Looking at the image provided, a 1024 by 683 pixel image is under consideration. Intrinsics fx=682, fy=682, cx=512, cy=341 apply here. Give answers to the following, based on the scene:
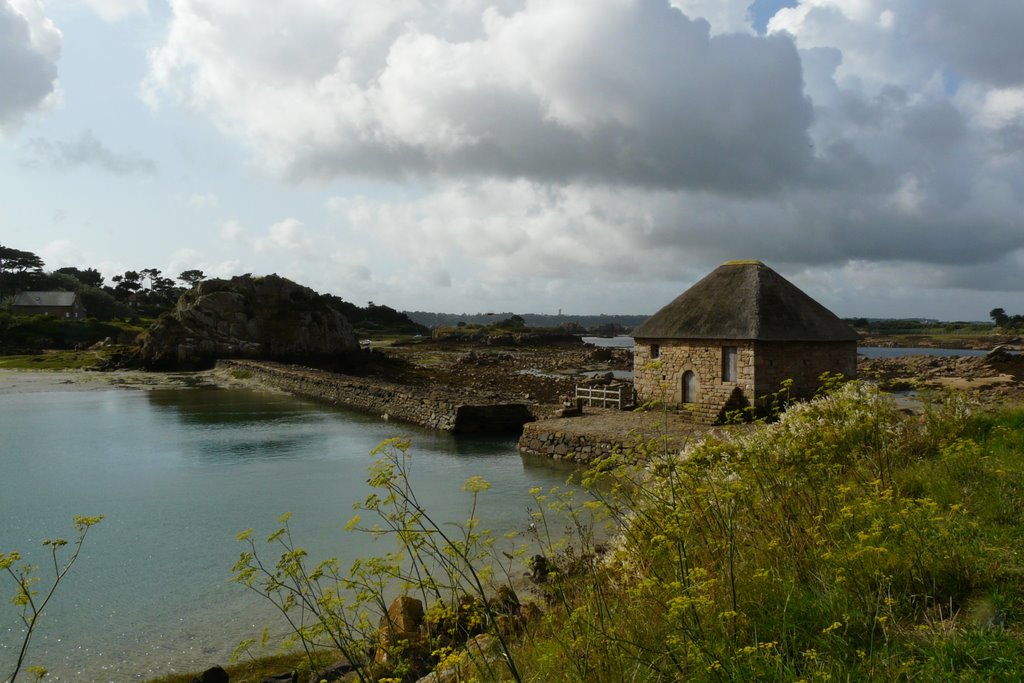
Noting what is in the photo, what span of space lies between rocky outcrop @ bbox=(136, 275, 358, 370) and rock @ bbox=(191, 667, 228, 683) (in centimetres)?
4292

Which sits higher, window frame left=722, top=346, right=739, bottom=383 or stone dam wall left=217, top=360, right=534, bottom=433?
window frame left=722, top=346, right=739, bottom=383

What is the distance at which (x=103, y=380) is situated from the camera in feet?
128

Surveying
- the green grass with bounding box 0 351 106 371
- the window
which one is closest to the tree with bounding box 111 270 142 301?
the green grass with bounding box 0 351 106 371

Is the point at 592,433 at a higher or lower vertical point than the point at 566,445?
higher

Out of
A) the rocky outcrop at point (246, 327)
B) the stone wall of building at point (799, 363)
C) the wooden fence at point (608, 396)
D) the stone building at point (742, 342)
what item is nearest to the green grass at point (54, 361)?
the rocky outcrop at point (246, 327)

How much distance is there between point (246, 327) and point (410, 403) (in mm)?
26889

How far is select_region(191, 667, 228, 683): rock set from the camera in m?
6.29

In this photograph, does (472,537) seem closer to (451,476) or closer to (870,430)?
(870,430)

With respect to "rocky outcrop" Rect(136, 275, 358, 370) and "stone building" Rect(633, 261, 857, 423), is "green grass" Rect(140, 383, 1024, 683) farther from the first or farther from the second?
"rocky outcrop" Rect(136, 275, 358, 370)

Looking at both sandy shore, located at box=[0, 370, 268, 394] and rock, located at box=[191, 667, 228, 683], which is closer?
rock, located at box=[191, 667, 228, 683]

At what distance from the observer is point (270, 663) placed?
23.0 feet

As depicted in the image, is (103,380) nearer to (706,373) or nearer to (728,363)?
(706,373)

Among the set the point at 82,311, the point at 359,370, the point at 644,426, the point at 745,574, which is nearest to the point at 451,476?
the point at 644,426

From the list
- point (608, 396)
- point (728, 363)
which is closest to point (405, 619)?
point (728, 363)
